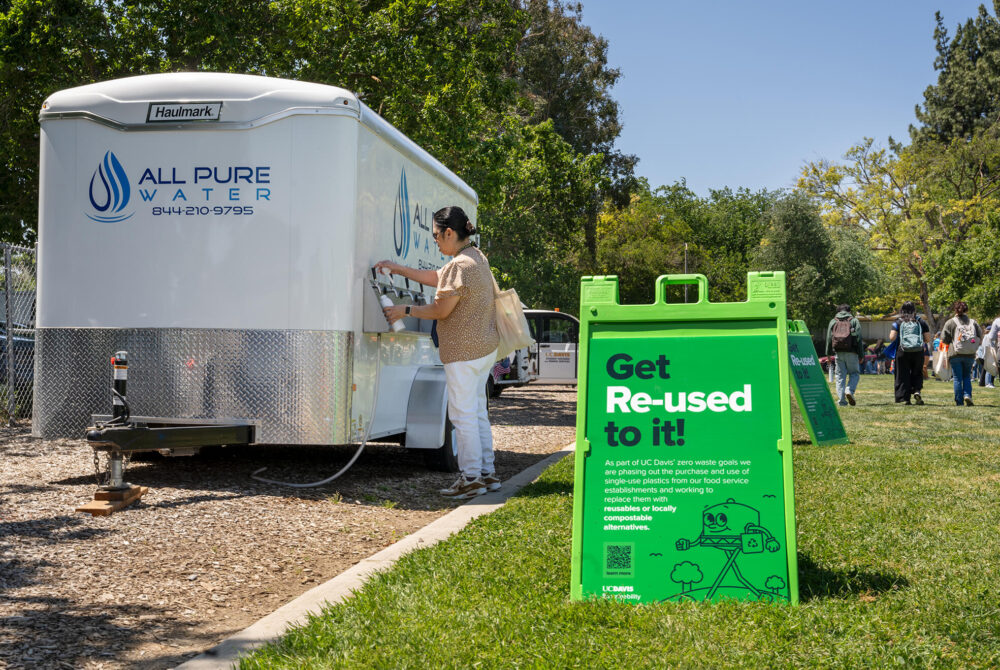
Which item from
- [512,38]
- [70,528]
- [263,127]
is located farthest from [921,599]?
[512,38]

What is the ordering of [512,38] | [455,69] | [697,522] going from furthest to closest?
1. [512,38]
2. [455,69]
3. [697,522]

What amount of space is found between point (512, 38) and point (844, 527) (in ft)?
40.6

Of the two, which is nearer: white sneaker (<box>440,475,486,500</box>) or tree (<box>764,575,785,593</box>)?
tree (<box>764,575,785,593</box>)

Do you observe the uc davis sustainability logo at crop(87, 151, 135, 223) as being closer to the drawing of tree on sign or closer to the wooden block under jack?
the wooden block under jack

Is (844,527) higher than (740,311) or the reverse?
the reverse

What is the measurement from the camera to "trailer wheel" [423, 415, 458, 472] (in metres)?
8.41

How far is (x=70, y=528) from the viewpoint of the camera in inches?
217

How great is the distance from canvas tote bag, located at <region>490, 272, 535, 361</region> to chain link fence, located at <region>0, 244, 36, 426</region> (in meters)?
6.87

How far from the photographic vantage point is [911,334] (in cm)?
1619

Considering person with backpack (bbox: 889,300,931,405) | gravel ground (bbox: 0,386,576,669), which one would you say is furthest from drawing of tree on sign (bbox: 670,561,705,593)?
person with backpack (bbox: 889,300,931,405)

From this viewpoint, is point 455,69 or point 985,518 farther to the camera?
point 455,69

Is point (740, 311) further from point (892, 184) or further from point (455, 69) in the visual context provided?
point (892, 184)

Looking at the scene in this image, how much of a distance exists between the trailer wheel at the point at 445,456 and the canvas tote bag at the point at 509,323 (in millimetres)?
1509

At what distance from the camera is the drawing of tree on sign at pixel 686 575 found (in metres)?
3.67
